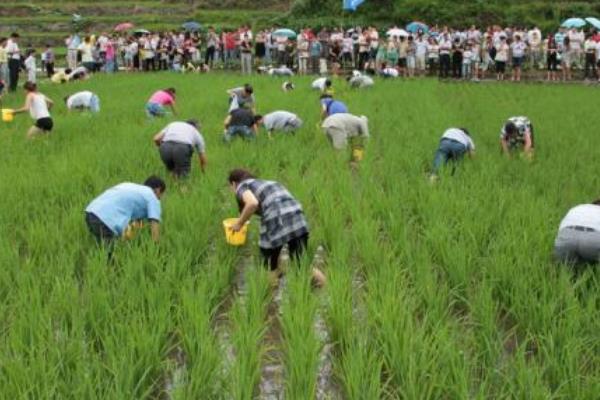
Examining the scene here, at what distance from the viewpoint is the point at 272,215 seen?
428 centimetres

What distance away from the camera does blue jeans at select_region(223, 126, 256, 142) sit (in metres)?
8.59

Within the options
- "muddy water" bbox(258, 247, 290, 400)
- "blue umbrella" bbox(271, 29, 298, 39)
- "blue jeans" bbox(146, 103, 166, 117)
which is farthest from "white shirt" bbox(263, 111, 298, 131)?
"blue umbrella" bbox(271, 29, 298, 39)

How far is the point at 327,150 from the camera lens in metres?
8.09

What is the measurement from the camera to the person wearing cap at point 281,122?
8.98 metres

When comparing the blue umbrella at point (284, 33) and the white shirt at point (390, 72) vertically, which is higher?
the blue umbrella at point (284, 33)

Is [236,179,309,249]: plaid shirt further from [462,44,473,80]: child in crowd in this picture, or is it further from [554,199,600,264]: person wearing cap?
[462,44,473,80]: child in crowd

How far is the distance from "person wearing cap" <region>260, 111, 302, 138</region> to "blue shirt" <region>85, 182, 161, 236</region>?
4458mm

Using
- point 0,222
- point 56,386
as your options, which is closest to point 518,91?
point 0,222

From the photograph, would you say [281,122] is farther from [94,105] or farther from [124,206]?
[124,206]

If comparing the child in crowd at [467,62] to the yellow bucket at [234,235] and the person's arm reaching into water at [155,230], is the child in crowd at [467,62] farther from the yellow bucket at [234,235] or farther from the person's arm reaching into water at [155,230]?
the person's arm reaching into water at [155,230]

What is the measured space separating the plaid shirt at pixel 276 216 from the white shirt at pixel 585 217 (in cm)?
164

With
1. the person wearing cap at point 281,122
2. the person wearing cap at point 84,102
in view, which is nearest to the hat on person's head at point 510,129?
the person wearing cap at point 281,122

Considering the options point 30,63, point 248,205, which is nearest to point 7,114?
point 248,205

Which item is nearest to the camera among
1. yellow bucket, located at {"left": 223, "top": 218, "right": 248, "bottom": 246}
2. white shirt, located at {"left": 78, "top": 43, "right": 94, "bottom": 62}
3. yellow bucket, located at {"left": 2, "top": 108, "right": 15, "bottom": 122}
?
yellow bucket, located at {"left": 223, "top": 218, "right": 248, "bottom": 246}
